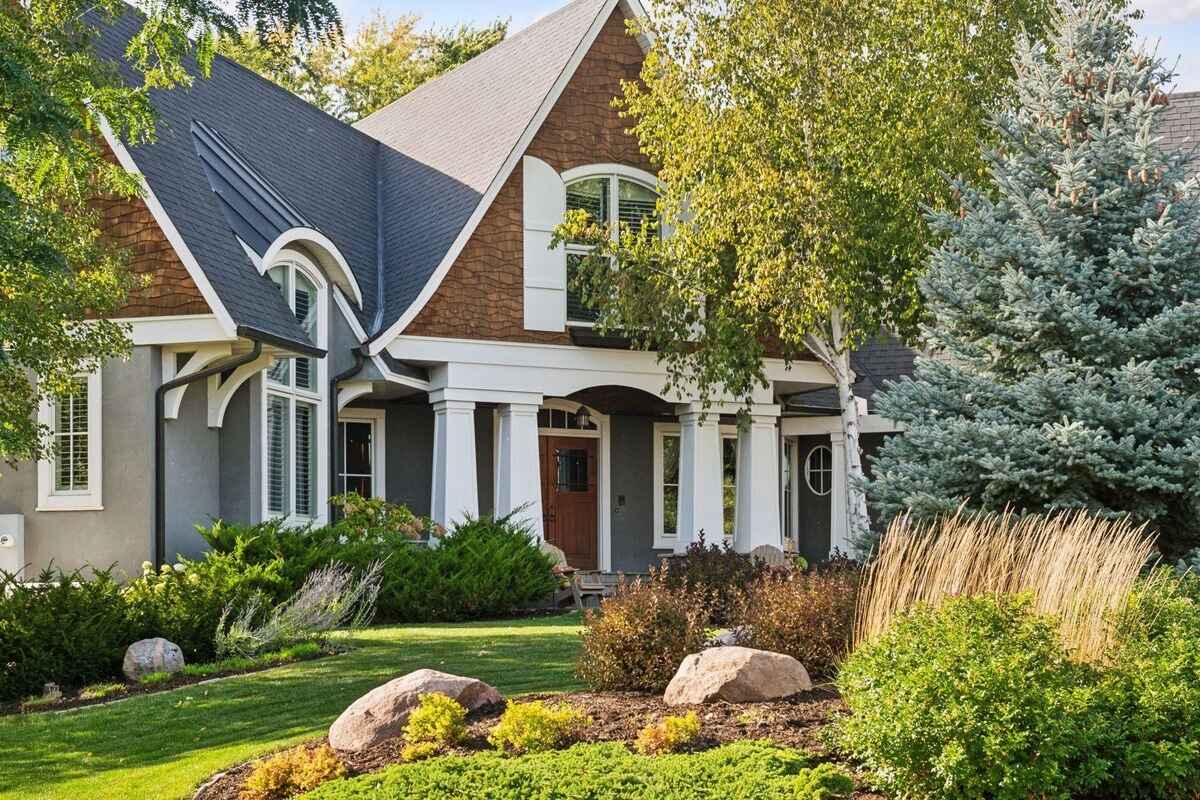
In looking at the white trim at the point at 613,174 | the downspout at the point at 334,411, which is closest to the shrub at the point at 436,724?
the downspout at the point at 334,411

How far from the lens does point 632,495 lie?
21672 mm

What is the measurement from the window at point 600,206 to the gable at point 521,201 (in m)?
0.30

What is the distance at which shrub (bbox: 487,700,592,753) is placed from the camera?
299 inches

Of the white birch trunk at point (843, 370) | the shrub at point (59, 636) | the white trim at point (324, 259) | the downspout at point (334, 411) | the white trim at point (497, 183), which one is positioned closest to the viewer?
the shrub at point (59, 636)

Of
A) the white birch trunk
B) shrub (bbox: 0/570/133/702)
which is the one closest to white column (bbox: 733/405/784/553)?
the white birch trunk

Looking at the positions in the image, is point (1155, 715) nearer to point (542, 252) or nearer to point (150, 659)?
point (150, 659)

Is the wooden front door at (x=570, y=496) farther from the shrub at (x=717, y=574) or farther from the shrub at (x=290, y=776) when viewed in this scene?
the shrub at (x=290, y=776)

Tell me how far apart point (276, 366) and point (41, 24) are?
5.80 meters

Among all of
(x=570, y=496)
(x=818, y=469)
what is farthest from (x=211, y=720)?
(x=818, y=469)

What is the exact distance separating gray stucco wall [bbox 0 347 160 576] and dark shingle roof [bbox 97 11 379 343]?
3.99 ft

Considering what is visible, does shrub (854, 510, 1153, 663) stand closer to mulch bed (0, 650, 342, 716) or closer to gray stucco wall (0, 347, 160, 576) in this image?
mulch bed (0, 650, 342, 716)

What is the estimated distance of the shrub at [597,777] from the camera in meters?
6.79

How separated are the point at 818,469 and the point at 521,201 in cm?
898

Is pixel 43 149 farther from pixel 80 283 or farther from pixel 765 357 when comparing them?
pixel 765 357
